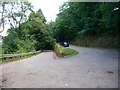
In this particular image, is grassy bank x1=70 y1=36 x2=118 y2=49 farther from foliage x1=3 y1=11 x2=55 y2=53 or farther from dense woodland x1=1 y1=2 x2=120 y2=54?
foliage x1=3 y1=11 x2=55 y2=53

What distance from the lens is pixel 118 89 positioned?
2678mm

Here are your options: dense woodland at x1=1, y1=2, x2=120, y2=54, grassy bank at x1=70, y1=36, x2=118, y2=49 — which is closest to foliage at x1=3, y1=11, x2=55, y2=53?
dense woodland at x1=1, y1=2, x2=120, y2=54

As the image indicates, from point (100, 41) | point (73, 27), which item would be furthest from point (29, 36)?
point (100, 41)

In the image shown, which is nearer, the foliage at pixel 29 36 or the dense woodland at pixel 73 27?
the dense woodland at pixel 73 27

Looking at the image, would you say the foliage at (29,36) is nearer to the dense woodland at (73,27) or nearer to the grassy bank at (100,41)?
the dense woodland at (73,27)

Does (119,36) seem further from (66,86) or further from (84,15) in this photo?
(66,86)

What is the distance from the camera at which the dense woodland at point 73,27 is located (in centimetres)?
923

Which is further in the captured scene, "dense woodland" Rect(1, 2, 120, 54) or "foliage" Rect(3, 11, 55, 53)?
"foliage" Rect(3, 11, 55, 53)

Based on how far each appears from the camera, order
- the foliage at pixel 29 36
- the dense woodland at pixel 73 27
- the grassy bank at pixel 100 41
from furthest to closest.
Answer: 1. the foliage at pixel 29 36
2. the grassy bank at pixel 100 41
3. the dense woodland at pixel 73 27

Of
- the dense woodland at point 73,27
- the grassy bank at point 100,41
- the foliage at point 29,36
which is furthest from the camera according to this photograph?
the foliage at point 29,36

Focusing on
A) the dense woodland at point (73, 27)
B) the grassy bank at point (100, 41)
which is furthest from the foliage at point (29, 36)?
the grassy bank at point (100, 41)

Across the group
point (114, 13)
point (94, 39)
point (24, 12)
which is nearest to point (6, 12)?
point (24, 12)

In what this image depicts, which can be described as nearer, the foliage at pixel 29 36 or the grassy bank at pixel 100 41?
the grassy bank at pixel 100 41

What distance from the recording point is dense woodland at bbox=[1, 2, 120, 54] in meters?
9.23
